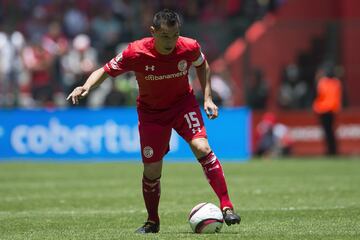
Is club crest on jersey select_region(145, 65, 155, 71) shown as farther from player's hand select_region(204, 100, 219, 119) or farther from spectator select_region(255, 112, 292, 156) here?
spectator select_region(255, 112, 292, 156)

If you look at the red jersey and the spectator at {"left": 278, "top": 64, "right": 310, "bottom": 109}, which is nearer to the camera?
the red jersey

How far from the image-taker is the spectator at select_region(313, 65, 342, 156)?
24375 mm

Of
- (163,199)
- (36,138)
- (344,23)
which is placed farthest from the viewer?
(344,23)

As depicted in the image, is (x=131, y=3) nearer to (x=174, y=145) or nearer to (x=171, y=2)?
(x=171, y=2)

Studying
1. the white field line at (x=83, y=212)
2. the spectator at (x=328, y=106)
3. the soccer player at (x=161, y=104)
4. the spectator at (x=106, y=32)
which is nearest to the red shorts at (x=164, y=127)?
the soccer player at (x=161, y=104)

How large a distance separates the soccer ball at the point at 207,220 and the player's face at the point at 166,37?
167cm

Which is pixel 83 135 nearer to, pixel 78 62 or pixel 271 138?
pixel 78 62

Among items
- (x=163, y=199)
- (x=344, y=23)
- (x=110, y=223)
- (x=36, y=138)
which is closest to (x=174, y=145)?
(x=36, y=138)

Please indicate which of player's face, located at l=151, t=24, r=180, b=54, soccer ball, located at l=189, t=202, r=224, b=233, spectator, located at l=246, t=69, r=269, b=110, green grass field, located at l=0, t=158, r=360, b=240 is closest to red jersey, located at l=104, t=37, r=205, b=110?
player's face, located at l=151, t=24, r=180, b=54

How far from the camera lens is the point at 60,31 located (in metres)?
26.9

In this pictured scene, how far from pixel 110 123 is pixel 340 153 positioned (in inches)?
276

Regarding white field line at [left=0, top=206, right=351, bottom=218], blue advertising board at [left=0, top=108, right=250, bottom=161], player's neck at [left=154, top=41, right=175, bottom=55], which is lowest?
blue advertising board at [left=0, top=108, right=250, bottom=161]

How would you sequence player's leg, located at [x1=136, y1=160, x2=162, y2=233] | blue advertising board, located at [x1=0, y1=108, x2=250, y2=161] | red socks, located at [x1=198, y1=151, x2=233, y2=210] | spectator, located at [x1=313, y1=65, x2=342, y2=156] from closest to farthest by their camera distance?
red socks, located at [x1=198, y1=151, x2=233, y2=210] → player's leg, located at [x1=136, y1=160, x2=162, y2=233] → blue advertising board, located at [x1=0, y1=108, x2=250, y2=161] → spectator, located at [x1=313, y1=65, x2=342, y2=156]

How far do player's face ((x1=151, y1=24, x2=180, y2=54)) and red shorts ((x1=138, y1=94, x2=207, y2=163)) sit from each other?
68 centimetres
